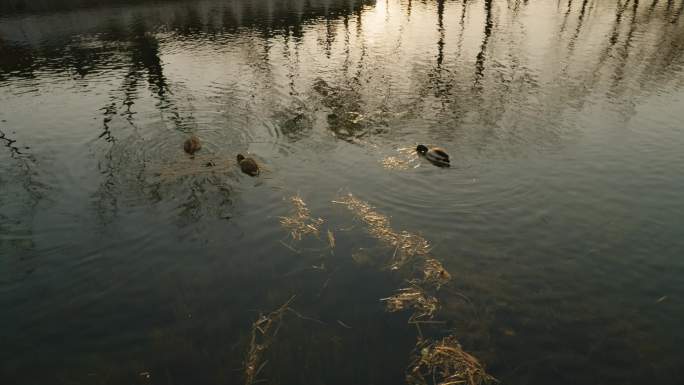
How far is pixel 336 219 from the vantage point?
50.6ft

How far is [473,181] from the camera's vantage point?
17312mm

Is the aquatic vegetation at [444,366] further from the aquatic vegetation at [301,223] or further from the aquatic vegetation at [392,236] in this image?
the aquatic vegetation at [301,223]

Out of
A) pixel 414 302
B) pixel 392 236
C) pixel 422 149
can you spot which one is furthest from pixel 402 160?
pixel 414 302

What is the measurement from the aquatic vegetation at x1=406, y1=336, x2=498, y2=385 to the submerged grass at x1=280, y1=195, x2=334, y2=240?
5.91 meters

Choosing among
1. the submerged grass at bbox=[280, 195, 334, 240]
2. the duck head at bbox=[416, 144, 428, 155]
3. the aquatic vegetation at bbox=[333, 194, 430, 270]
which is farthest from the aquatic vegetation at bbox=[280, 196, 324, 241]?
the duck head at bbox=[416, 144, 428, 155]

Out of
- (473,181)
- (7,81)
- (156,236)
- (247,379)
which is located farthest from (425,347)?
(7,81)

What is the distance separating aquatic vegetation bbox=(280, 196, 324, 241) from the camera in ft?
48.1

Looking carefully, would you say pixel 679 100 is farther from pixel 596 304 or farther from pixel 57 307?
pixel 57 307

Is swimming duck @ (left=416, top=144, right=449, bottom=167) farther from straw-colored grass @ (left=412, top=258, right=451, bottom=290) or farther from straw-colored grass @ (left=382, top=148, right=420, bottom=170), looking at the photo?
straw-colored grass @ (left=412, top=258, right=451, bottom=290)

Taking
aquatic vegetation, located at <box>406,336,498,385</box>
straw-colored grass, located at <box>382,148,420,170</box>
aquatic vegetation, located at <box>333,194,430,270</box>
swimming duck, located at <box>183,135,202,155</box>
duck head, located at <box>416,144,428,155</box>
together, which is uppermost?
swimming duck, located at <box>183,135,202,155</box>

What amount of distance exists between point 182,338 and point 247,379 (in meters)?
2.31

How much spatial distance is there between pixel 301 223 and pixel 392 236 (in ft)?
11.5

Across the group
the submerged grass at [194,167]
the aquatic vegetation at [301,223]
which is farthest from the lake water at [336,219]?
the aquatic vegetation at [301,223]

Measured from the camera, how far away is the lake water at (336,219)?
409 inches
